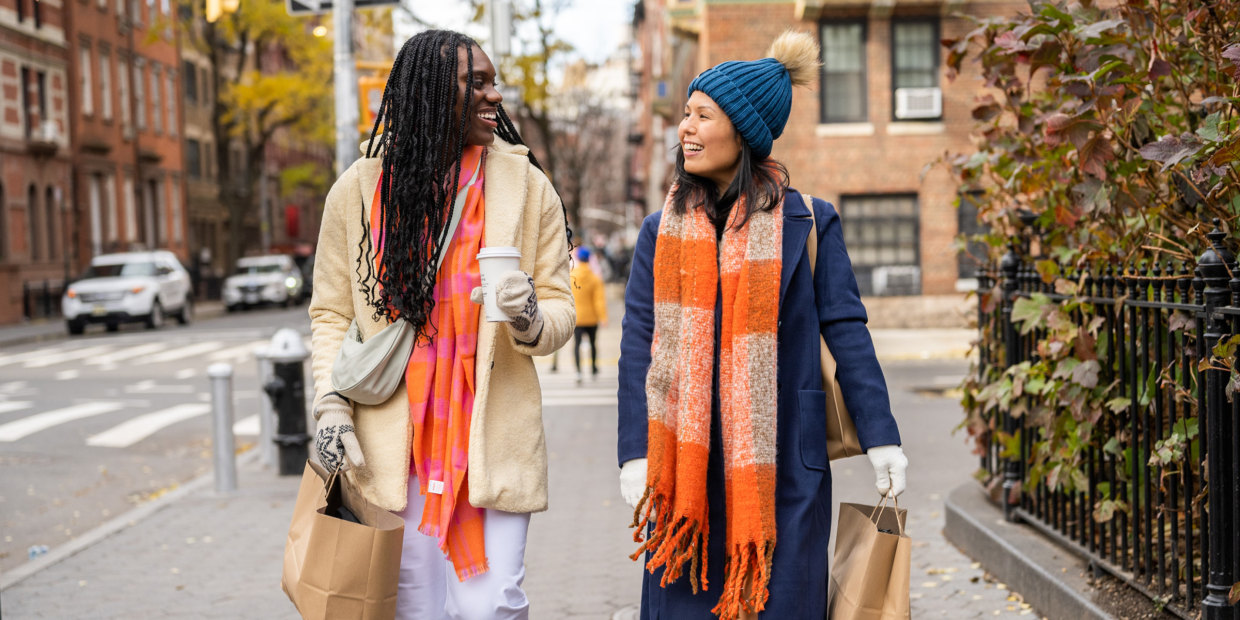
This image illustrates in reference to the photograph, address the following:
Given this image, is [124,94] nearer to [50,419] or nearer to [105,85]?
[105,85]

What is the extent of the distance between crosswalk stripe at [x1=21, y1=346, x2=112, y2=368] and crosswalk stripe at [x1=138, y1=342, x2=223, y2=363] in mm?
1278

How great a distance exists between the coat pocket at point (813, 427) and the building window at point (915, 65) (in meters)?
21.1

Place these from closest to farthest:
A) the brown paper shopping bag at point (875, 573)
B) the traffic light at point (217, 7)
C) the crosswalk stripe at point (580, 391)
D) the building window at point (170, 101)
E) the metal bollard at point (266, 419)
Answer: the brown paper shopping bag at point (875, 573), the metal bollard at point (266, 419), the traffic light at point (217, 7), the crosswalk stripe at point (580, 391), the building window at point (170, 101)

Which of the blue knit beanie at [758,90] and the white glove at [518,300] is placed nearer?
the white glove at [518,300]

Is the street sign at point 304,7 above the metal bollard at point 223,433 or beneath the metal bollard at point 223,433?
above

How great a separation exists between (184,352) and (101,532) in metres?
15.1

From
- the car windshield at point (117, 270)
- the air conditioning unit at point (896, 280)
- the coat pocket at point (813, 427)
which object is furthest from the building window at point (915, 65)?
the coat pocket at point (813, 427)

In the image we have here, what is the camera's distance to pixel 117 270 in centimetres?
2842

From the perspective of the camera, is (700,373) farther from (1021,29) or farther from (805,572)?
(1021,29)

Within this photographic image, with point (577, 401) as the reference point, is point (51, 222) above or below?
above

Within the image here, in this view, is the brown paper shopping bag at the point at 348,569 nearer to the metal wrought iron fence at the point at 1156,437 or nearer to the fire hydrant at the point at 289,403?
the metal wrought iron fence at the point at 1156,437

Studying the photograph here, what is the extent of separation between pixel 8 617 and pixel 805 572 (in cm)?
399

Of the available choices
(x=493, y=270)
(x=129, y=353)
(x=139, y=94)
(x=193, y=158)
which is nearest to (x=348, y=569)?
(x=493, y=270)

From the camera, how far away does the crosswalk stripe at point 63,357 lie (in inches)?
762
